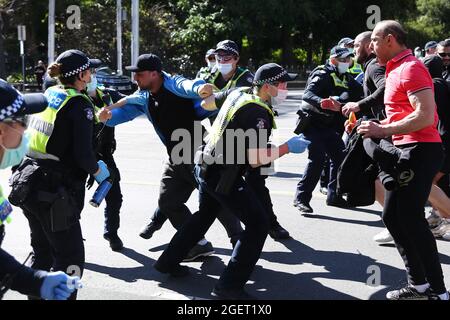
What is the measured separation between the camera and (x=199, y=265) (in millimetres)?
5379

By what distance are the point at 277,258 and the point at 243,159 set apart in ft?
4.92

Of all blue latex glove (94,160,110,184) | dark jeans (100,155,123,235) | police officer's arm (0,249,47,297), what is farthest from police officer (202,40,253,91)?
police officer's arm (0,249,47,297)

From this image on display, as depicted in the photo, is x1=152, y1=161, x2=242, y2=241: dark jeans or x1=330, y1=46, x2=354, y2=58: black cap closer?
x1=152, y1=161, x2=242, y2=241: dark jeans

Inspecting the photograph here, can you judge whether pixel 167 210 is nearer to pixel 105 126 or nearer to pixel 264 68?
pixel 105 126

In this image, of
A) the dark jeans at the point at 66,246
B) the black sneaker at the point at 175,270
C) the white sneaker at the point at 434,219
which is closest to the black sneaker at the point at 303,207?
the white sneaker at the point at 434,219

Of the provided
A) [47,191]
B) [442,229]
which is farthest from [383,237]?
[47,191]

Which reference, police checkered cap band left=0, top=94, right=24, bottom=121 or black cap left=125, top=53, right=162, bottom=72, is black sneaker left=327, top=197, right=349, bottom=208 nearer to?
black cap left=125, top=53, right=162, bottom=72

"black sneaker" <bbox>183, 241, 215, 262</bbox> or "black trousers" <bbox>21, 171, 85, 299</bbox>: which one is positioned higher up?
"black trousers" <bbox>21, 171, 85, 299</bbox>

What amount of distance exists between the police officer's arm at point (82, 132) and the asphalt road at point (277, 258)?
112 centimetres

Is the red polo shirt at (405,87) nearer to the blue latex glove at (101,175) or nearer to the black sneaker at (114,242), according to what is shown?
the blue latex glove at (101,175)

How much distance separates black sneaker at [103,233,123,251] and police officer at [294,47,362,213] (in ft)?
7.42

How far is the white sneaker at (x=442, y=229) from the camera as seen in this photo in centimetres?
604

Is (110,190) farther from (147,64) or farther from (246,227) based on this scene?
(246,227)

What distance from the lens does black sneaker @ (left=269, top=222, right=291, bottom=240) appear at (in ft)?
20.0
